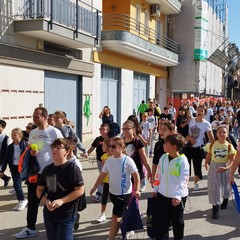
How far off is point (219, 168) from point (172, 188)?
78.4 inches

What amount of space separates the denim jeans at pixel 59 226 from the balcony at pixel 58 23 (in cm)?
818

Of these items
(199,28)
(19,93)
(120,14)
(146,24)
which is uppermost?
(199,28)

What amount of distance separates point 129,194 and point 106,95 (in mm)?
13181

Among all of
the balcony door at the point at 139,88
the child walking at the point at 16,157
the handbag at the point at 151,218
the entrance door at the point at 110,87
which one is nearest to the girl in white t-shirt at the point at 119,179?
the handbag at the point at 151,218

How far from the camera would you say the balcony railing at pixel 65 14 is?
36.4 feet

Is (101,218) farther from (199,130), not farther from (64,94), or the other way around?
(64,94)

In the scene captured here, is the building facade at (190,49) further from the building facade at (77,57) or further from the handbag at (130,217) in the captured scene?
the handbag at (130,217)

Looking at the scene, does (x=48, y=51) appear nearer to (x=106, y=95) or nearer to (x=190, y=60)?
(x=106, y=95)

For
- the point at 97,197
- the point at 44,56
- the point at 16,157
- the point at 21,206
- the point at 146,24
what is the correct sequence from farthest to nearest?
the point at 146,24 < the point at 44,56 < the point at 97,197 < the point at 16,157 < the point at 21,206

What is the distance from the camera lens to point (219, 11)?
3531 centimetres

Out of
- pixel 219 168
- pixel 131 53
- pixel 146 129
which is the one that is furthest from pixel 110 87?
pixel 219 168

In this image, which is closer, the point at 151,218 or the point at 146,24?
the point at 151,218

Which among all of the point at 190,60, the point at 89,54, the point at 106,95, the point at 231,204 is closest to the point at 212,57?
the point at 190,60

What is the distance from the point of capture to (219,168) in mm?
6094
